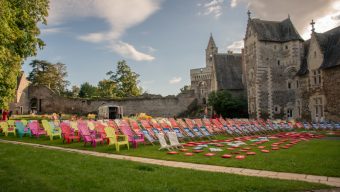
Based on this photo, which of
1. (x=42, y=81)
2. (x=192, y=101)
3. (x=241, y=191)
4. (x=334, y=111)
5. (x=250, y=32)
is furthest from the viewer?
(x=42, y=81)

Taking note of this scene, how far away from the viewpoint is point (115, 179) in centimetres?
691

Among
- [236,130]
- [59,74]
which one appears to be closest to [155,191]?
[236,130]

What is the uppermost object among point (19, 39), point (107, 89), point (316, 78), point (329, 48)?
point (329, 48)

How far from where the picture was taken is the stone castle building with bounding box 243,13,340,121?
31.1m

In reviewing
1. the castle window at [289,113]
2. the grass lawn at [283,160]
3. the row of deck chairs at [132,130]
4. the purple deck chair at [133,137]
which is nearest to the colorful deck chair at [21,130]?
the row of deck chairs at [132,130]

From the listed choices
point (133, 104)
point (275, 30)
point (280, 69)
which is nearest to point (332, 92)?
point (280, 69)

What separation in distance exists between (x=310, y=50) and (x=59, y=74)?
60.7m

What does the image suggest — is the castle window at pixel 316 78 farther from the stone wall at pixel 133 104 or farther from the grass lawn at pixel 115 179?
the grass lawn at pixel 115 179

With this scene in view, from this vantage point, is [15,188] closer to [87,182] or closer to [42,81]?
[87,182]

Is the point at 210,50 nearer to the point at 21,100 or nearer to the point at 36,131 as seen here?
the point at 21,100

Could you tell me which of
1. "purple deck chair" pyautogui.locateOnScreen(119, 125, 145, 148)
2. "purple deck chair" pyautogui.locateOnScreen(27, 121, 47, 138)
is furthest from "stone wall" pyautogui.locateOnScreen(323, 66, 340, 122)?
"purple deck chair" pyautogui.locateOnScreen(27, 121, 47, 138)

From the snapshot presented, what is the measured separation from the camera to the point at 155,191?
236 inches

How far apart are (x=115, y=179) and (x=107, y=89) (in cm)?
5999

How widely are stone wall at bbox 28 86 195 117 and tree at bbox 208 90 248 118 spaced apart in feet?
23.4
